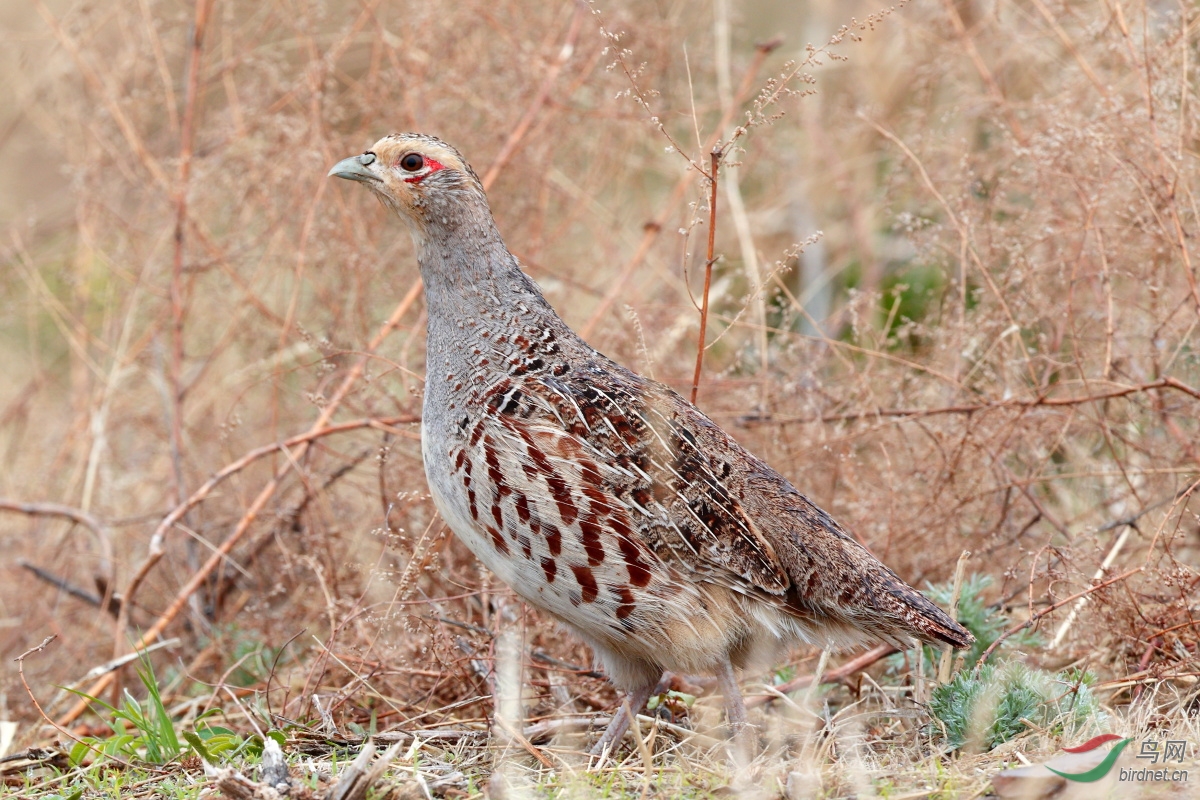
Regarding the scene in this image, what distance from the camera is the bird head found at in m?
3.96

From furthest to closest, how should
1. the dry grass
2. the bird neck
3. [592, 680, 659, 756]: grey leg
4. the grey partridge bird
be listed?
the dry grass
the bird neck
[592, 680, 659, 756]: grey leg
the grey partridge bird

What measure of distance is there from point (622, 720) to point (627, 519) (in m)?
0.75

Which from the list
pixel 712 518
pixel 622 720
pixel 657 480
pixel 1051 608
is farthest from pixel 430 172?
pixel 1051 608

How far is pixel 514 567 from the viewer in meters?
3.51

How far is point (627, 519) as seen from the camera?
11.5ft

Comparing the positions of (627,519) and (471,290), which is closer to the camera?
(627,519)

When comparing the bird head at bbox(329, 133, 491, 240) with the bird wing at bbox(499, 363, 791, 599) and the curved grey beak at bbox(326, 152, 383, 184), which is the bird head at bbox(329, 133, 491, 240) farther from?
the bird wing at bbox(499, 363, 791, 599)

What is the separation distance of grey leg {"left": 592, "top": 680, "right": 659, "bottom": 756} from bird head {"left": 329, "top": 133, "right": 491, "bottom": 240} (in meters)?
1.73

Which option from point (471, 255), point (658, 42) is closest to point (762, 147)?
point (658, 42)

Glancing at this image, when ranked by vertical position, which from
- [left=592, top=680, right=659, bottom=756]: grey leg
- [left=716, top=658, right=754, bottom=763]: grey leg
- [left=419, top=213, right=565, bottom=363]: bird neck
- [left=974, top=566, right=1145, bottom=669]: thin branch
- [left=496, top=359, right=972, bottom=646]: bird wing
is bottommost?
[left=592, top=680, right=659, bottom=756]: grey leg

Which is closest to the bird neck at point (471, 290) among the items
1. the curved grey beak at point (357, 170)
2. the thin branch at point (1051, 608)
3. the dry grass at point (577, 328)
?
the curved grey beak at point (357, 170)

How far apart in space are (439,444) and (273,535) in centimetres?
212

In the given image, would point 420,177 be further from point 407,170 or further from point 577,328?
point 577,328

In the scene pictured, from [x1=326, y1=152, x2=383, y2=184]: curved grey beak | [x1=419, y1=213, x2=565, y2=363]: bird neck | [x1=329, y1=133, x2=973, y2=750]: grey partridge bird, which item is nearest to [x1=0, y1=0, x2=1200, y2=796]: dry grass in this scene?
[x1=329, y1=133, x2=973, y2=750]: grey partridge bird
